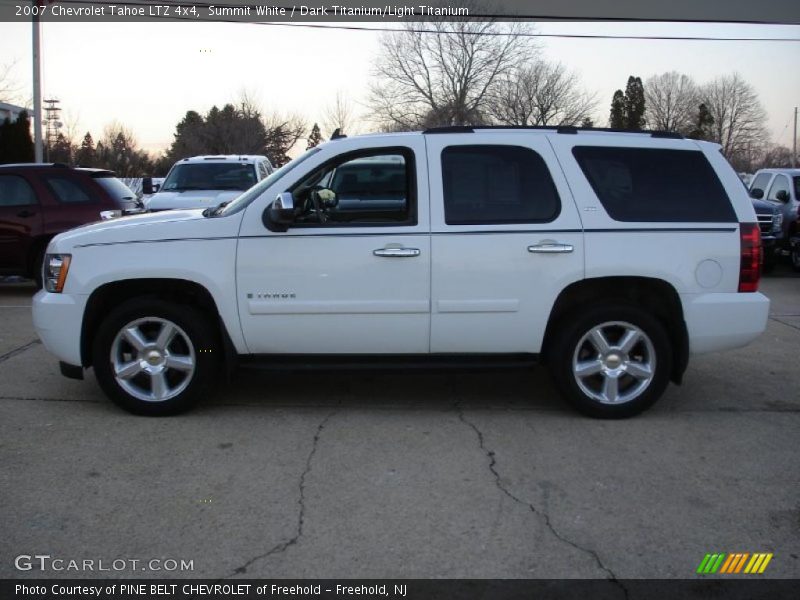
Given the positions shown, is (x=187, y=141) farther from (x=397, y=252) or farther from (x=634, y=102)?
(x=397, y=252)

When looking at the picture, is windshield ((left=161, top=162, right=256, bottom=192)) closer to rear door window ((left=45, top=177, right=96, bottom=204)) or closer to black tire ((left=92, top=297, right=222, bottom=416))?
rear door window ((left=45, top=177, right=96, bottom=204))

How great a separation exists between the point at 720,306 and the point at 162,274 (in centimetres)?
371

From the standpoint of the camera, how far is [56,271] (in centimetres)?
532

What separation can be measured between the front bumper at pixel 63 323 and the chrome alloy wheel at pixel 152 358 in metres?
0.27

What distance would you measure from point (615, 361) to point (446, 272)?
1.32m

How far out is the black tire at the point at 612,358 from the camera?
5.24 m

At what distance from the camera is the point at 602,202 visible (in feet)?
17.2

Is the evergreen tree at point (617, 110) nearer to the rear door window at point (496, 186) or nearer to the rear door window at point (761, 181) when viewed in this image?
the rear door window at point (761, 181)

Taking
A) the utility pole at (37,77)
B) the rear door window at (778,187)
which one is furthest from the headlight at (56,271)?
the utility pole at (37,77)

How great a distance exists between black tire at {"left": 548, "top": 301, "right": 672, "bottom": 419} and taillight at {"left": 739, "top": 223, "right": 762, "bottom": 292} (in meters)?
0.62

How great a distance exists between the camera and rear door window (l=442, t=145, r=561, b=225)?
17.1 feet

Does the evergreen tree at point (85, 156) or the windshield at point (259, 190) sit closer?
the windshield at point (259, 190)

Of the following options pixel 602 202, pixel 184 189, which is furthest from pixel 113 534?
pixel 184 189

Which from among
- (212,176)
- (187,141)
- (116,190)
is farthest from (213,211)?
(187,141)
